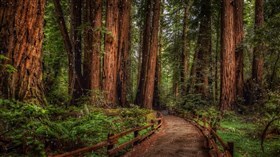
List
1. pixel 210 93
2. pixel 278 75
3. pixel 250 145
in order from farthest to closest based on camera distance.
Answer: pixel 210 93
pixel 278 75
pixel 250 145

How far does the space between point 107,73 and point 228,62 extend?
9192 mm

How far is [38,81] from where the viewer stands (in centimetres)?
729

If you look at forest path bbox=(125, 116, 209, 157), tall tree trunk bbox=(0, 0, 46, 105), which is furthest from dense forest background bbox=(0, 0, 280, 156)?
forest path bbox=(125, 116, 209, 157)

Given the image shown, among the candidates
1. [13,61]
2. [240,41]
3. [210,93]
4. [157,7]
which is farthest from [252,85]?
[13,61]

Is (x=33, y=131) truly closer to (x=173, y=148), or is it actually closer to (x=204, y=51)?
(x=173, y=148)

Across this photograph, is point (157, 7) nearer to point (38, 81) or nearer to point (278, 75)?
point (278, 75)

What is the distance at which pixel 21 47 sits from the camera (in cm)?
680

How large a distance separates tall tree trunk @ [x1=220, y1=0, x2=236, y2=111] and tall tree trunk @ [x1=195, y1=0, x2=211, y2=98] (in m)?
6.02

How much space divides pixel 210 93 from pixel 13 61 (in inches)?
917

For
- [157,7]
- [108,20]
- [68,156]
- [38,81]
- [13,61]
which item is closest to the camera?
[68,156]

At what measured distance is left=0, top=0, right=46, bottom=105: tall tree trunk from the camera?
6664mm

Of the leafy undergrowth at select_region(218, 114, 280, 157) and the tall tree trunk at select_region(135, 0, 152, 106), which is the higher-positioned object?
the tall tree trunk at select_region(135, 0, 152, 106)

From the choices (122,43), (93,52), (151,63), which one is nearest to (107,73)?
(93,52)

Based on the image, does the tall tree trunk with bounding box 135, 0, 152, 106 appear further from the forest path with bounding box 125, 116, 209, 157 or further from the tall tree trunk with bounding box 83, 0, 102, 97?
the forest path with bounding box 125, 116, 209, 157
